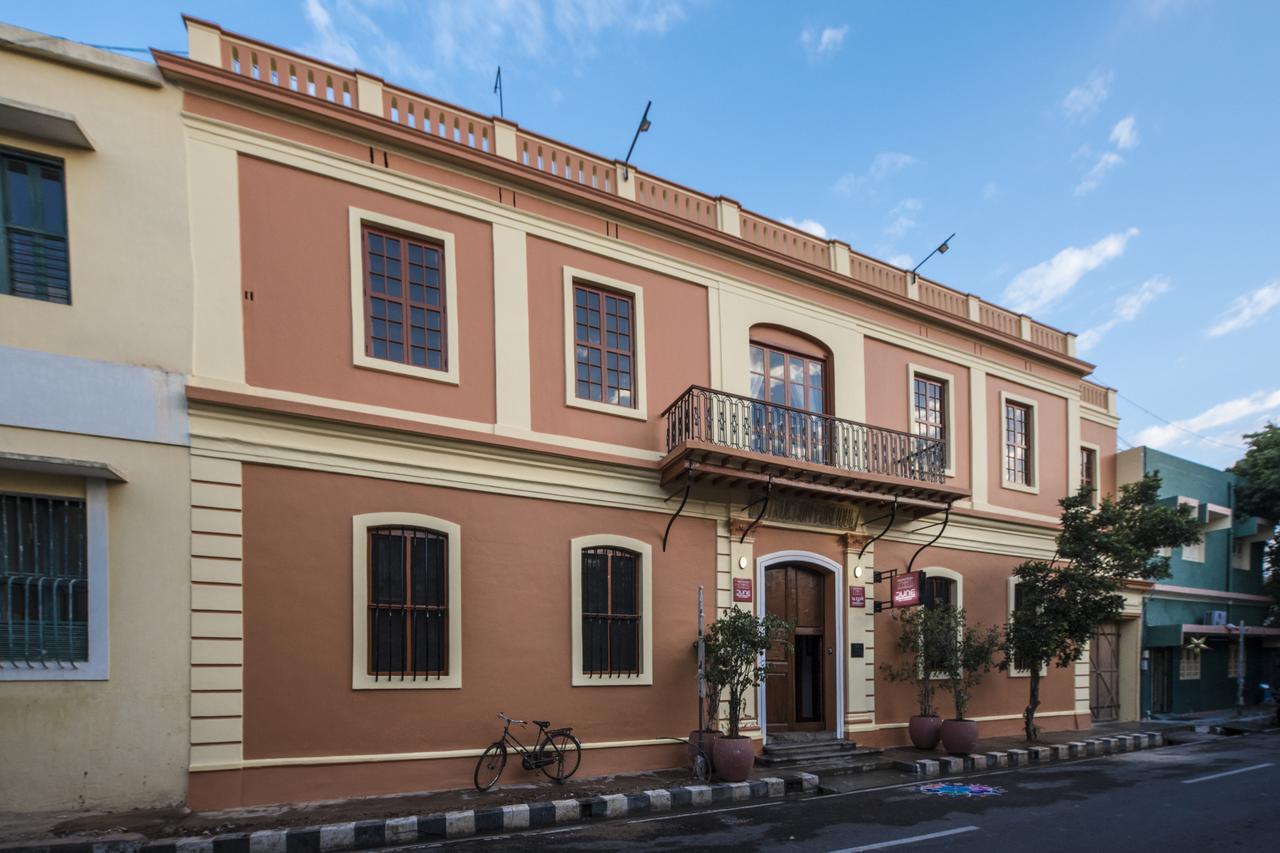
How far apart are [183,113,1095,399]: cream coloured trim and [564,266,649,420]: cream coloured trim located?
1.48 feet

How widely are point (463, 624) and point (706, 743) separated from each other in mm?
3807

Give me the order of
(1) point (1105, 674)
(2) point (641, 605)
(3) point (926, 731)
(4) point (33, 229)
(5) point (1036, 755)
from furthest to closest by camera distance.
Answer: (1) point (1105, 674)
(5) point (1036, 755)
(3) point (926, 731)
(2) point (641, 605)
(4) point (33, 229)

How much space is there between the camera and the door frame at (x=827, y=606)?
12727 mm

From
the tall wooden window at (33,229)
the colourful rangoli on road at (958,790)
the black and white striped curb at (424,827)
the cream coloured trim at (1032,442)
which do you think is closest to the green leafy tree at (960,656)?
the colourful rangoli on road at (958,790)

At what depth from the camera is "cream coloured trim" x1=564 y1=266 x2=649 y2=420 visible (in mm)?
11750

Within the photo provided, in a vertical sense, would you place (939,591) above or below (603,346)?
below

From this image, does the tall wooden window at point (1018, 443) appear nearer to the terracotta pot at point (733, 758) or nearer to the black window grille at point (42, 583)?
the terracotta pot at point (733, 758)

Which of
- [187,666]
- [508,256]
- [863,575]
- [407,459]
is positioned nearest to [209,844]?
[187,666]

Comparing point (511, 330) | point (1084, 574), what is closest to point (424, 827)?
point (511, 330)

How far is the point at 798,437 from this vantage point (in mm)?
13469

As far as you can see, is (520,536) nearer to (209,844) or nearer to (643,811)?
(643,811)

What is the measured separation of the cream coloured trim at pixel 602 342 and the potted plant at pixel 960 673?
23.0ft

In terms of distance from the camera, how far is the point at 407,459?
1027 centimetres

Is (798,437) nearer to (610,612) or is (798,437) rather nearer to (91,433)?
(610,612)
